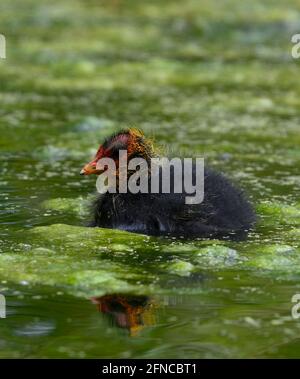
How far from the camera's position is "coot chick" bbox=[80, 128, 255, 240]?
585cm

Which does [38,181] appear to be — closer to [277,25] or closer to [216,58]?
[216,58]

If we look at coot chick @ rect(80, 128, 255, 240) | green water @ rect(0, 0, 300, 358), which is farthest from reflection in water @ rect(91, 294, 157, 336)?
coot chick @ rect(80, 128, 255, 240)

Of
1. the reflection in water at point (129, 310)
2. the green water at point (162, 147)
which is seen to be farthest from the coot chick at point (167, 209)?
the reflection in water at point (129, 310)

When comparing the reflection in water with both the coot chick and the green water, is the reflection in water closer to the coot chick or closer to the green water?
the green water

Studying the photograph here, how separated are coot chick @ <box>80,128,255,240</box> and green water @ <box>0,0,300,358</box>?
0.16 metres

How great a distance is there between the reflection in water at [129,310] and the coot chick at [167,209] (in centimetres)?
125

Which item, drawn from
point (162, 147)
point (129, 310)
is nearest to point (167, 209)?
point (162, 147)

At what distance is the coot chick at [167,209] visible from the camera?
585 centimetres

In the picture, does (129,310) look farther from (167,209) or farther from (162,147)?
(162,147)

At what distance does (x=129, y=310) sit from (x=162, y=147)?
216cm

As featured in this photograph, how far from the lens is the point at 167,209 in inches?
231

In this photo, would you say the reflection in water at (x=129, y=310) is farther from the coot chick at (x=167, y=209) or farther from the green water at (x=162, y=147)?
the coot chick at (x=167, y=209)

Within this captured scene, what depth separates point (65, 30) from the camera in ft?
49.6
